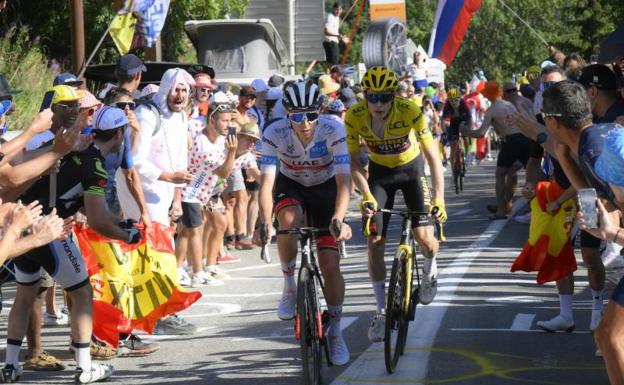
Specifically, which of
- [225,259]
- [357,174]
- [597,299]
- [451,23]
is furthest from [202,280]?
[451,23]

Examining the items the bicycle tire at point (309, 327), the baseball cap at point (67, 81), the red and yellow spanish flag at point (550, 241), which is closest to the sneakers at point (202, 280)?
the baseball cap at point (67, 81)

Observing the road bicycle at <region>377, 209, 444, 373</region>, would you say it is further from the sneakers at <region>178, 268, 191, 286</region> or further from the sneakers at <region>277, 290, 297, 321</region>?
the sneakers at <region>178, 268, 191, 286</region>

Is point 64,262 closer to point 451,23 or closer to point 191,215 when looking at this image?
point 191,215

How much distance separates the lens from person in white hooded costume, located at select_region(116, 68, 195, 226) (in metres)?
11.9

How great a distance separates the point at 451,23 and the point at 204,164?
1720 cm

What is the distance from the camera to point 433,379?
8859mm

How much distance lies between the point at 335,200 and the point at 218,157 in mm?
5222

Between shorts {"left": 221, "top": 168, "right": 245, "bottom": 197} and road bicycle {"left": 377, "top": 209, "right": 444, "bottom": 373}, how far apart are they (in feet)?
25.2

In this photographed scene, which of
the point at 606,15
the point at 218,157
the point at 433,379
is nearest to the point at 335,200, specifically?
the point at 433,379

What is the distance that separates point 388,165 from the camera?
35.9ft

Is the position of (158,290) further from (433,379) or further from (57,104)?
(433,379)

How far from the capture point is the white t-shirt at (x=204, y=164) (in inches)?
561

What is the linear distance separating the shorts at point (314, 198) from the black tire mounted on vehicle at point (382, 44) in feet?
67.4

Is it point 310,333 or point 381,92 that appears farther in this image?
point 381,92
